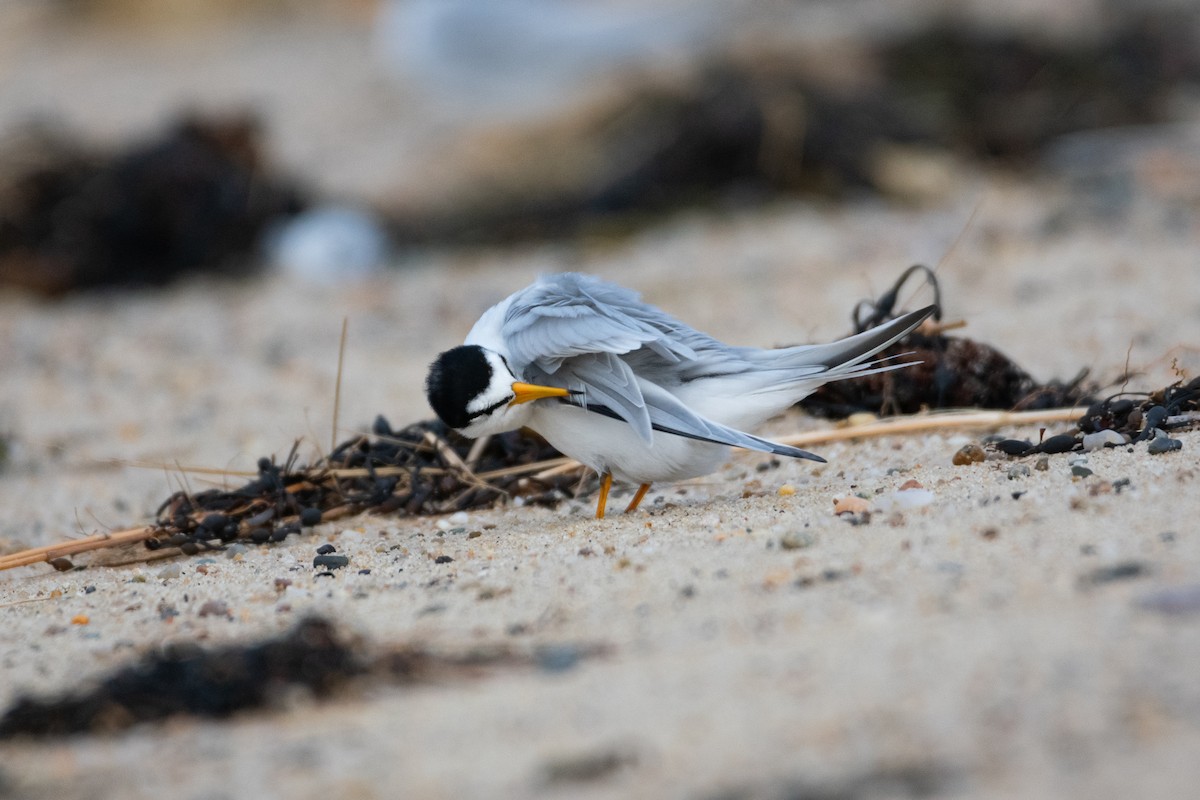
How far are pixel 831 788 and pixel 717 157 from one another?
699cm

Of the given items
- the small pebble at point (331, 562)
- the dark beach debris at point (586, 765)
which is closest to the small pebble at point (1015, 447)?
the small pebble at point (331, 562)

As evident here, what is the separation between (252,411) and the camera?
522 cm

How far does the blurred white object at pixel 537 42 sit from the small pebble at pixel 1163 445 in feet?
27.0

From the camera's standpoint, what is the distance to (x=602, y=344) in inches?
122

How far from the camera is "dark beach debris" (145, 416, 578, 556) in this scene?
3.58 meters

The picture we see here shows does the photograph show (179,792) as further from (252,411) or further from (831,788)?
(252,411)

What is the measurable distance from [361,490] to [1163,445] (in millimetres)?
2190

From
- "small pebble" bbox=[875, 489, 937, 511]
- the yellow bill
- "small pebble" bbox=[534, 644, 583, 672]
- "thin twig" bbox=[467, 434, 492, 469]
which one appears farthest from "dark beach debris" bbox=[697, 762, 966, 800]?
"thin twig" bbox=[467, 434, 492, 469]

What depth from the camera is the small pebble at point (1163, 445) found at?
3059 millimetres

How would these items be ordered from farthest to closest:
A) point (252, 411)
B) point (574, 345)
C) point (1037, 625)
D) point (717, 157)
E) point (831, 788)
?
point (717, 157) < point (252, 411) < point (574, 345) < point (1037, 625) < point (831, 788)

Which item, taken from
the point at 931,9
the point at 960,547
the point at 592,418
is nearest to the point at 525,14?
the point at 931,9

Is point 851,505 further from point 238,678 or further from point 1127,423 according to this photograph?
point 238,678

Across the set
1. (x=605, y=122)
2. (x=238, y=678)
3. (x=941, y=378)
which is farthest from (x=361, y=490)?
(x=605, y=122)

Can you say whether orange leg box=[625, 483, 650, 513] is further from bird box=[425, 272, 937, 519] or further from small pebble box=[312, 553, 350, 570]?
small pebble box=[312, 553, 350, 570]
